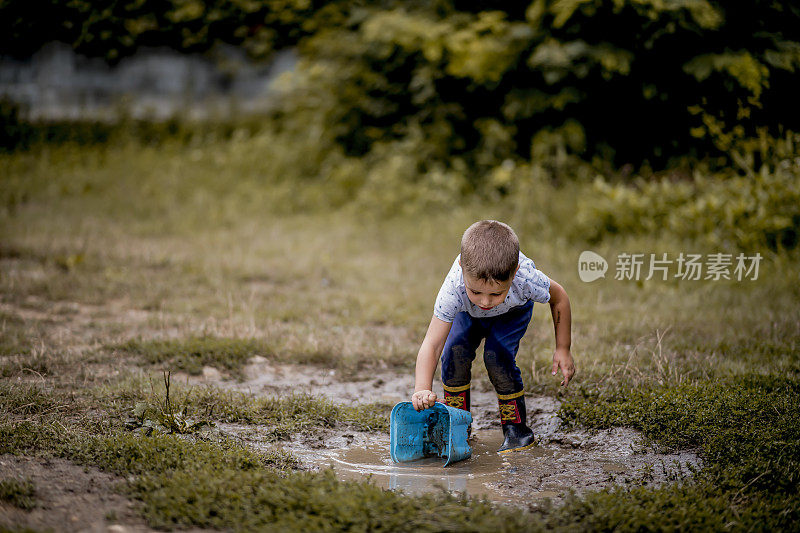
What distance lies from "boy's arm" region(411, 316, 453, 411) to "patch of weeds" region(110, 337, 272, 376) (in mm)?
1705

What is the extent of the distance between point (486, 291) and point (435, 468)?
971 mm

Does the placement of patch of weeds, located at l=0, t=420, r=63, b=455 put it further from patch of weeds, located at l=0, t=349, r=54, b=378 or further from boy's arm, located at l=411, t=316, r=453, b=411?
boy's arm, located at l=411, t=316, r=453, b=411

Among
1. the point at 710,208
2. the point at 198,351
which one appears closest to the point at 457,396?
the point at 198,351

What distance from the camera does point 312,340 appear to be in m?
5.46

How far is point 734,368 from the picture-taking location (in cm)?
482

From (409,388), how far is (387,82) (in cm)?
834

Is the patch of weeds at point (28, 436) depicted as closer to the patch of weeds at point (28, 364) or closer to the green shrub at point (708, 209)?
the patch of weeds at point (28, 364)

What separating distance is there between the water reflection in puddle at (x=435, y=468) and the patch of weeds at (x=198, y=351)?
4.33 feet

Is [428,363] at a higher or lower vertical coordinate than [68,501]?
higher

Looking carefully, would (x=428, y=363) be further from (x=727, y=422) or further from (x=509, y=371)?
(x=727, y=422)

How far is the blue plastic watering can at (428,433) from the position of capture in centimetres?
372

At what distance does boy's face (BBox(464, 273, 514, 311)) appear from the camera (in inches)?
140

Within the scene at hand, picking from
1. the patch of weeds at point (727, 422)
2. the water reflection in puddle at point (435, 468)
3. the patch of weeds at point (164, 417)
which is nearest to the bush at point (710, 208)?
the patch of weeds at point (727, 422)

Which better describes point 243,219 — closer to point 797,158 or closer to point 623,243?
point 623,243
